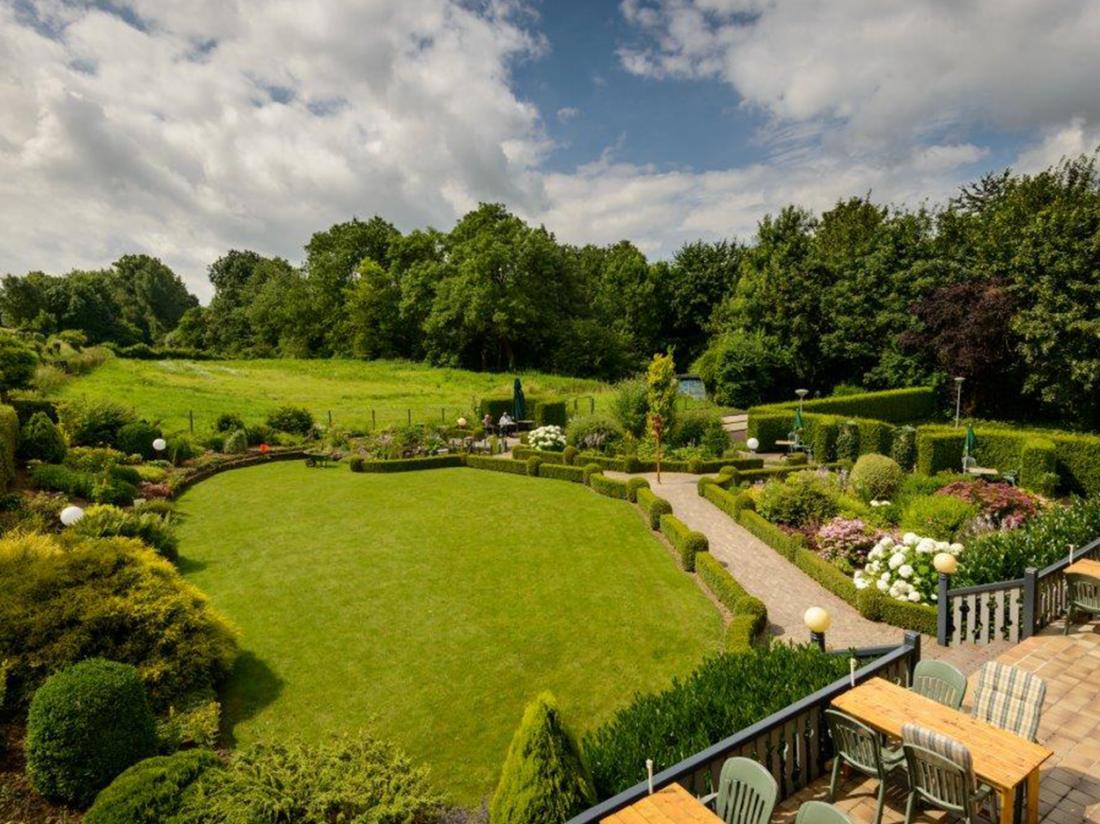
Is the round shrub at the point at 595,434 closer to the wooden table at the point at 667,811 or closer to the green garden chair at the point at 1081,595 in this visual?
the green garden chair at the point at 1081,595

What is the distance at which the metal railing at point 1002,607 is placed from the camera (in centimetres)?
848

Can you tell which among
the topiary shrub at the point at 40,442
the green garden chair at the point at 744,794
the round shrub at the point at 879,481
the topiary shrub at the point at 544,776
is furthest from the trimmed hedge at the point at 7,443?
the round shrub at the point at 879,481

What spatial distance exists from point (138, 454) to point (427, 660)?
1769 centimetres

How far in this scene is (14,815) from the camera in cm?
625

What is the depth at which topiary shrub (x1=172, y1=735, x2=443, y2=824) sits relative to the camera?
526cm

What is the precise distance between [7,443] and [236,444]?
28.0 feet

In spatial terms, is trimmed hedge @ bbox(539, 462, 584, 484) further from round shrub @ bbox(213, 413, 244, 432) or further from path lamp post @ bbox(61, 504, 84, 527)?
round shrub @ bbox(213, 413, 244, 432)

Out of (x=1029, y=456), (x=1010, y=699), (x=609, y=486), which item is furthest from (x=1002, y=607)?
(x=1029, y=456)

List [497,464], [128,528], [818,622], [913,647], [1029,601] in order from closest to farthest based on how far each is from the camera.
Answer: [913,647], [818,622], [1029,601], [128,528], [497,464]

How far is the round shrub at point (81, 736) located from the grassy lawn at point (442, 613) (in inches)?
60.7

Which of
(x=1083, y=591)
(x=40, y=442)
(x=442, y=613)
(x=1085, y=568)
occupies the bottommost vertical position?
(x=442, y=613)

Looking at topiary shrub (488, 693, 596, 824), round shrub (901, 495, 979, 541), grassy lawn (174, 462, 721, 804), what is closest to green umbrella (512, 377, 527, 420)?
grassy lawn (174, 462, 721, 804)

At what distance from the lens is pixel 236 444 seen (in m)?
24.6

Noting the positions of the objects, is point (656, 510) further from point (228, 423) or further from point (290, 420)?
point (228, 423)
